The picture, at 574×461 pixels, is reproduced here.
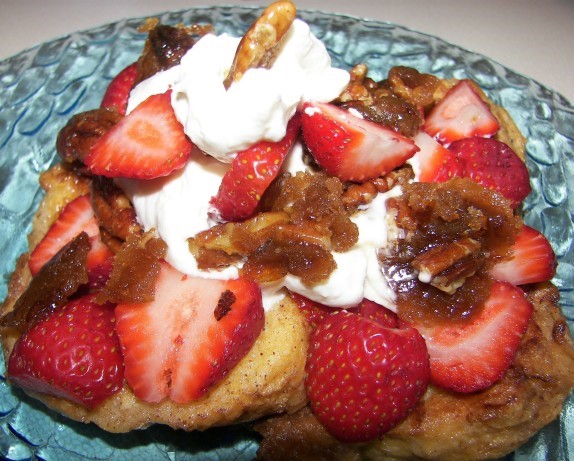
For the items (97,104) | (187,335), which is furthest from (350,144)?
(97,104)

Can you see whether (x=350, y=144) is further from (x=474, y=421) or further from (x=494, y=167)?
(x=474, y=421)

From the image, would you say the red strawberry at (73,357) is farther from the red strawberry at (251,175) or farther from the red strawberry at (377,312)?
the red strawberry at (377,312)

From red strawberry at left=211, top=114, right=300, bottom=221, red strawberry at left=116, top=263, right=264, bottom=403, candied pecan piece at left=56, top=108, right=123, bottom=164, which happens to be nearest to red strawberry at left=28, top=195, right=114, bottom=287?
candied pecan piece at left=56, top=108, right=123, bottom=164

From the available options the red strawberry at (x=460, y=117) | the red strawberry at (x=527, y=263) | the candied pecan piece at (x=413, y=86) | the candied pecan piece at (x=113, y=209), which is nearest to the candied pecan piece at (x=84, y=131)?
the candied pecan piece at (x=113, y=209)

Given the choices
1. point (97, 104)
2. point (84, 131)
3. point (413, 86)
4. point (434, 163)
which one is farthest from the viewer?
point (97, 104)

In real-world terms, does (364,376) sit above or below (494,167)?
below

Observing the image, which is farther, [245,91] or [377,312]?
[377,312]

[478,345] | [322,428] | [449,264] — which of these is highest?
[449,264]

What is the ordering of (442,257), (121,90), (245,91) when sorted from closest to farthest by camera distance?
(245,91)
(442,257)
(121,90)
